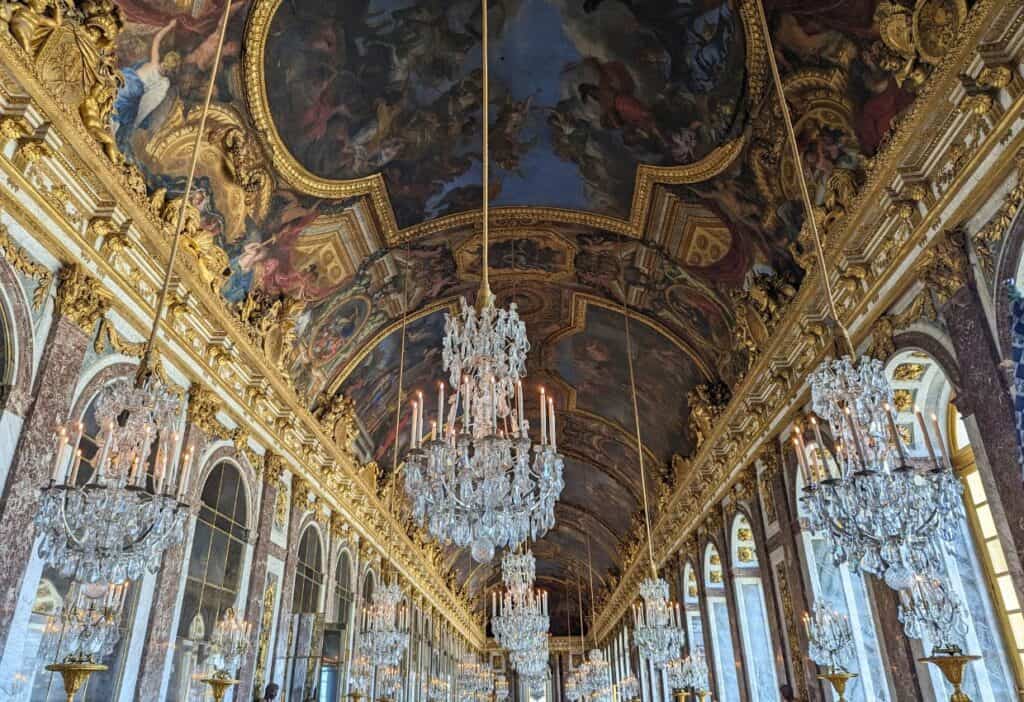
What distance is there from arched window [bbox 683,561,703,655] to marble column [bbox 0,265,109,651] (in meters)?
14.6

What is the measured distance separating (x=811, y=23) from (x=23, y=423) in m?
8.83

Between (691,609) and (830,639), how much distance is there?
1148 cm

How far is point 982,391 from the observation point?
561 cm

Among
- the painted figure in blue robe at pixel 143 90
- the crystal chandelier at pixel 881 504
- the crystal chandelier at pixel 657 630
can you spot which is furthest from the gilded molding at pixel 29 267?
the crystal chandelier at pixel 657 630

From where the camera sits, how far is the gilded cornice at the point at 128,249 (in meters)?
5.85

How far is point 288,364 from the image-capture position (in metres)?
12.0

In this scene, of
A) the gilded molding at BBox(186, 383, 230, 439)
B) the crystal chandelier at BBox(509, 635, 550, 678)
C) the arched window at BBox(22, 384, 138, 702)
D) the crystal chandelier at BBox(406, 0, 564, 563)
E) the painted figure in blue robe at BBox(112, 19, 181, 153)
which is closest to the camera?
the arched window at BBox(22, 384, 138, 702)

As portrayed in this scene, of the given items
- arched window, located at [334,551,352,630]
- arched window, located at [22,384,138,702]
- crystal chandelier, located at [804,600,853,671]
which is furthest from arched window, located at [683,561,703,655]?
arched window, located at [22,384,138,702]

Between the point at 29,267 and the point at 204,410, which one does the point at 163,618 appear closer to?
the point at 204,410

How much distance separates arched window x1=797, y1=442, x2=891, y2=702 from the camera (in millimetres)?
8230

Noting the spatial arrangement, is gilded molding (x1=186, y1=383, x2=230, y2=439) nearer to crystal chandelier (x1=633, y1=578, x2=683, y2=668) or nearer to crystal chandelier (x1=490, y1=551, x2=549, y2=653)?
crystal chandelier (x1=490, y1=551, x2=549, y2=653)

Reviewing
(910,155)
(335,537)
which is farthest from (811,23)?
(335,537)

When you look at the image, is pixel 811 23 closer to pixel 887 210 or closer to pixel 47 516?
Result: pixel 887 210

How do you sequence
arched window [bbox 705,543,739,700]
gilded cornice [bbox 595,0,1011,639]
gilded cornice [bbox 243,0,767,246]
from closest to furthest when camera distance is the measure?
1. gilded cornice [bbox 595,0,1011,639]
2. gilded cornice [bbox 243,0,767,246]
3. arched window [bbox 705,543,739,700]
